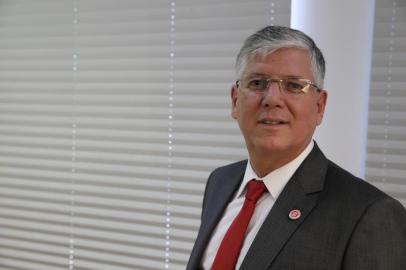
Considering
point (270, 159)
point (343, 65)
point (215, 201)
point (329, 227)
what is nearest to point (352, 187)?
point (329, 227)

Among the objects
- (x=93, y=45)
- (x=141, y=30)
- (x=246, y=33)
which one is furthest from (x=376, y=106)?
(x=93, y=45)

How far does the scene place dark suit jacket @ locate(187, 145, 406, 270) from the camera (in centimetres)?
96

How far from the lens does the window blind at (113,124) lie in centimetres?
215

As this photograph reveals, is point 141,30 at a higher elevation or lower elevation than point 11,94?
higher

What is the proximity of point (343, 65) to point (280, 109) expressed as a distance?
2.67 feet

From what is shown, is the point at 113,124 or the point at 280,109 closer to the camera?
the point at 280,109

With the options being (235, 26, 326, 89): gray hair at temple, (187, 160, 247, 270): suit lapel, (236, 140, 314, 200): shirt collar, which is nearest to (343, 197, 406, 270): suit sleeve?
(236, 140, 314, 200): shirt collar

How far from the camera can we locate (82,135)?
8.03ft

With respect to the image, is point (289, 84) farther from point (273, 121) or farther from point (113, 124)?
point (113, 124)

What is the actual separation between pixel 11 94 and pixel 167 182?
1.20 metres

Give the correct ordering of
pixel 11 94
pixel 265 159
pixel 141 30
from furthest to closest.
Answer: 1. pixel 11 94
2. pixel 141 30
3. pixel 265 159

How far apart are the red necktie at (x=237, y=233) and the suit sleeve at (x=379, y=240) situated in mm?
317

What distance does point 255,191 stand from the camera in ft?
4.08

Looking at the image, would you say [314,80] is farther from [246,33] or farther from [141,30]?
[141,30]
